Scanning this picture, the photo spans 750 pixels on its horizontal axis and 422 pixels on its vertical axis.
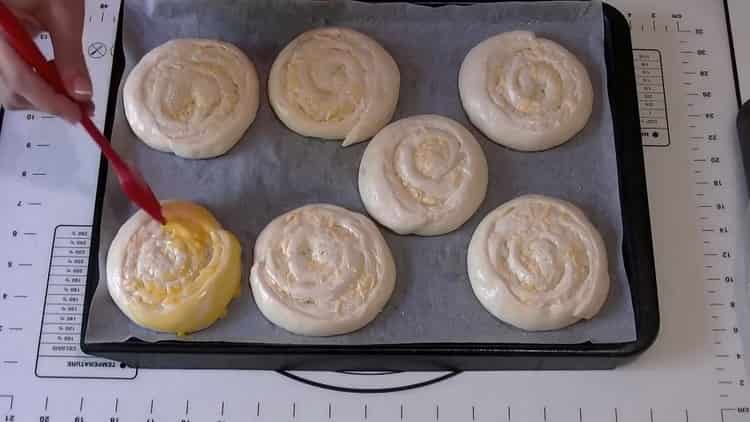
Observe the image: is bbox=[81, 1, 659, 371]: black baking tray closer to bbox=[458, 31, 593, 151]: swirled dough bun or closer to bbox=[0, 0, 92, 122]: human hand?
bbox=[458, 31, 593, 151]: swirled dough bun

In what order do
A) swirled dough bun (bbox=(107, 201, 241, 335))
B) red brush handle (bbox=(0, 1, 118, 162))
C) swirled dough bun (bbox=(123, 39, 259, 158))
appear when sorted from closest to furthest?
red brush handle (bbox=(0, 1, 118, 162)) < swirled dough bun (bbox=(107, 201, 241, 335)) < swirled dough bun (bbox=(123, 39, 259, 158))

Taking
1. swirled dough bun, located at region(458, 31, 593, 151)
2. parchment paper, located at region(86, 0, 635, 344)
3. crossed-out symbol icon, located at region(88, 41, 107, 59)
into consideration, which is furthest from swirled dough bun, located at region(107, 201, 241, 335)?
swirled dough bun, located at region(458, 31, 593, 151)

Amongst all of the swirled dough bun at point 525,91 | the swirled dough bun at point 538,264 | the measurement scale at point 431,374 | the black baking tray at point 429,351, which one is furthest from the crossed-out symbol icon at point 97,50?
the swirled dough bun at point 538,264

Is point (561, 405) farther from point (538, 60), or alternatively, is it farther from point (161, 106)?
point (161, 106)

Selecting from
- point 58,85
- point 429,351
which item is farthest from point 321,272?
point 58,85

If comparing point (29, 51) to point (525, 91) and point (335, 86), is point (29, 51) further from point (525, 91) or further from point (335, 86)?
point (525, 91)

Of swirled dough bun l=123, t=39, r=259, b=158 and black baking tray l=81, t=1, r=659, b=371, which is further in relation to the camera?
swirled dough bun l=123, t=39, r=259, b=158
